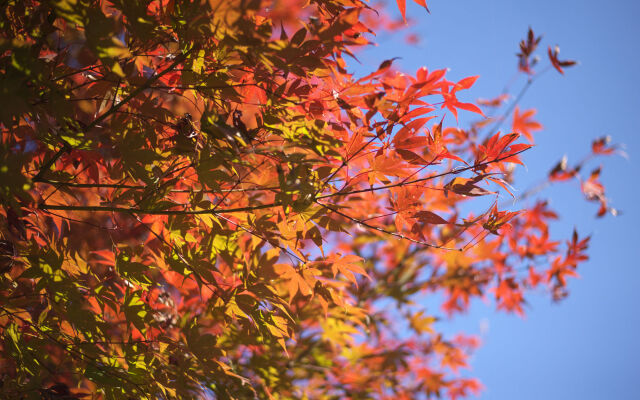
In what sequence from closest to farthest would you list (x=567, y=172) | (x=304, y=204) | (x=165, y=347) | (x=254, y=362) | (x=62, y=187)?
(x=304, y=204) < (x=62, y=187) < (x=165, y=347) < (x=254, y=362) < (x=567, y=172)

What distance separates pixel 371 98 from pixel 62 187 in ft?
2.32

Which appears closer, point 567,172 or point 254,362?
point 254,362

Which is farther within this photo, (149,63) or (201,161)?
(149,63)

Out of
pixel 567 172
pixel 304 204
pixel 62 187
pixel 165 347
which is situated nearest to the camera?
pixel 304 204

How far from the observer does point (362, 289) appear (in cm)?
253

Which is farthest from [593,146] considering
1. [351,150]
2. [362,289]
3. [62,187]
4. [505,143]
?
[62,187]

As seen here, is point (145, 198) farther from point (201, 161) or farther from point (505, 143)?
point (505, 143)

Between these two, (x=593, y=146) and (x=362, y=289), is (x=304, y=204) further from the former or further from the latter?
(x=593, y=146)

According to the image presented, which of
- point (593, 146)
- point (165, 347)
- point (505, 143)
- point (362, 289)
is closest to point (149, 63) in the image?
point (165, 347)

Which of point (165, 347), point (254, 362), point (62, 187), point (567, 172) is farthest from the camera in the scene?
point (567, 172)

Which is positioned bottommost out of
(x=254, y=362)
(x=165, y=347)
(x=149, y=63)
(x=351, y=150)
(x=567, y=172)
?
(x=165, y=347)

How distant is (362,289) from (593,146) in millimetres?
1681

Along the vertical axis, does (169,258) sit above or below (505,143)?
below

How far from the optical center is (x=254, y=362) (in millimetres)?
1507
